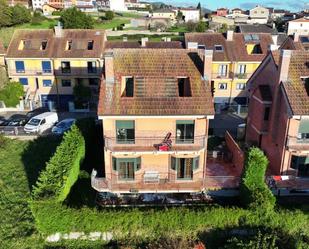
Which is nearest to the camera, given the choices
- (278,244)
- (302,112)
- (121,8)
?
(278,244)

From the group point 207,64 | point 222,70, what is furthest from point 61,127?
point 222,70

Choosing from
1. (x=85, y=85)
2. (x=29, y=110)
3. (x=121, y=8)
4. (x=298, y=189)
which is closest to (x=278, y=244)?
(x=298, y=189)

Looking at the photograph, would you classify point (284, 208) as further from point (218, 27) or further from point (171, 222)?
point (218, 27)

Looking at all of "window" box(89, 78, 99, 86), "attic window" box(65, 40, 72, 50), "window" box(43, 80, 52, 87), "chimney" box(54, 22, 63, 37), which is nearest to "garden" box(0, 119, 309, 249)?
"window" box(89, 78, 99, 86)

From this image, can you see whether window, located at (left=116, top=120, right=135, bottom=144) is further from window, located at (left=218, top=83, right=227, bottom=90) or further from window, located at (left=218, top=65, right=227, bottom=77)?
window, located at (left=218, top=83, right=227, bottom=90)

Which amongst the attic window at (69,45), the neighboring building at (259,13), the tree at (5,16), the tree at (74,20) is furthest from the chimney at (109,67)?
the neighboring building at (259,13)

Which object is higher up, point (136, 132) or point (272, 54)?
point (272, 54)

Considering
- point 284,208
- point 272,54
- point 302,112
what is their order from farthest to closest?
point 272,54, point 302,112, point 284,208

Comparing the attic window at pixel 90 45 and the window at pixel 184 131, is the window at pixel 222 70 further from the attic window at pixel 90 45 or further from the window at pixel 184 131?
the window at pixel 184 131
